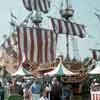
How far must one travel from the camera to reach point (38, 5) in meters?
58.3

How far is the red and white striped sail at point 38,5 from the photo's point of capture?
56866mm

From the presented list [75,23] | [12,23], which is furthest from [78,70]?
[12,23]

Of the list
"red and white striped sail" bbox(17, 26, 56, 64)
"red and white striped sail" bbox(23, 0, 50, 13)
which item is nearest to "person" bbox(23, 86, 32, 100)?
"red and white striped sail" bbox(17, 26, 56, 64)

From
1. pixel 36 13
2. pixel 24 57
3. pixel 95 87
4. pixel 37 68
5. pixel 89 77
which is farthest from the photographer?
pixel 36 13

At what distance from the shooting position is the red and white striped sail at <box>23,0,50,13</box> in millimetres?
56866

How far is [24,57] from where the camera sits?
116 feet

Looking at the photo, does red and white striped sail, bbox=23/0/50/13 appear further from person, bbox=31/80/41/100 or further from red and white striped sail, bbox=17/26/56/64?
person, bbox=31/80/41/100

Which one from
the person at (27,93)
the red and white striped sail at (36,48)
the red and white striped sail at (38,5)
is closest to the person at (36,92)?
the person at (27,93)

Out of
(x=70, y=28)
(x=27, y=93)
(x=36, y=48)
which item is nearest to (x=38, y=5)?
(x=70, y=28)

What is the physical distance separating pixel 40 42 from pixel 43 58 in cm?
178

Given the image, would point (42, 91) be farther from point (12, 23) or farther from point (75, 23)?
point (12, 23)

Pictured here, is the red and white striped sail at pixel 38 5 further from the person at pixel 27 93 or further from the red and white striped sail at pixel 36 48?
the person at pixel 27 93

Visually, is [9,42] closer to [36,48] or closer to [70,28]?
[70,28]

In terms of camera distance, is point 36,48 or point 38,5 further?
point 38,5
